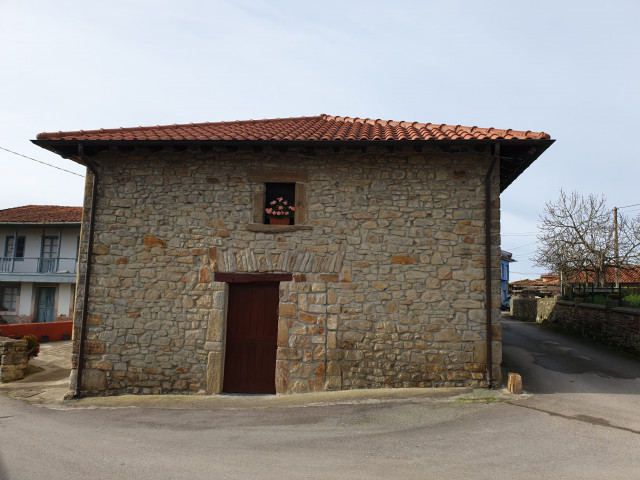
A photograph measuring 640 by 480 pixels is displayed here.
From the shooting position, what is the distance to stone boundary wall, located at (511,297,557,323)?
17.4m

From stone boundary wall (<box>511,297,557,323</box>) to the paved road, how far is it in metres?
5.50

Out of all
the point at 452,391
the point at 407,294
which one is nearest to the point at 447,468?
the point at 452,391

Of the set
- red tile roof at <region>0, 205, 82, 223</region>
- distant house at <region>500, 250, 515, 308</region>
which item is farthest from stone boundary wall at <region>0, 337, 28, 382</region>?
distant house at <region>500, 250, 515, 308</region>

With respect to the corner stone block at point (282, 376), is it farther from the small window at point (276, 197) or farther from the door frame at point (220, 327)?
the small window at point (276, 197)

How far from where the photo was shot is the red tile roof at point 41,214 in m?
21.2

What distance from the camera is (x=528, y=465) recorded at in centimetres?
444

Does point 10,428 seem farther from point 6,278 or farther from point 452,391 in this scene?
point 6,278

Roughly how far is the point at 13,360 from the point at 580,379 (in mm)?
11543

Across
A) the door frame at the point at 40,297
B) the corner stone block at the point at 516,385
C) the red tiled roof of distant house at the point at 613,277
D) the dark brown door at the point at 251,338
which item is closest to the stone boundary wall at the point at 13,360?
the dark brown door at the point at 251,338

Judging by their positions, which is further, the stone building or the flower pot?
the flower pot

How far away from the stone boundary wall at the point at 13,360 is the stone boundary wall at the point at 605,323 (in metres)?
13.8

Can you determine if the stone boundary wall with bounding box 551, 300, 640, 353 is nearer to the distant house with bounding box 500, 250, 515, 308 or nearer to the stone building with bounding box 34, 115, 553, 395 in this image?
the stone building with bounding box 34, 115, 553, 395

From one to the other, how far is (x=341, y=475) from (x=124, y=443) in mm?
2793

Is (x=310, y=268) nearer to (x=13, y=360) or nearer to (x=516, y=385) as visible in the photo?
(x=516, y=385)
